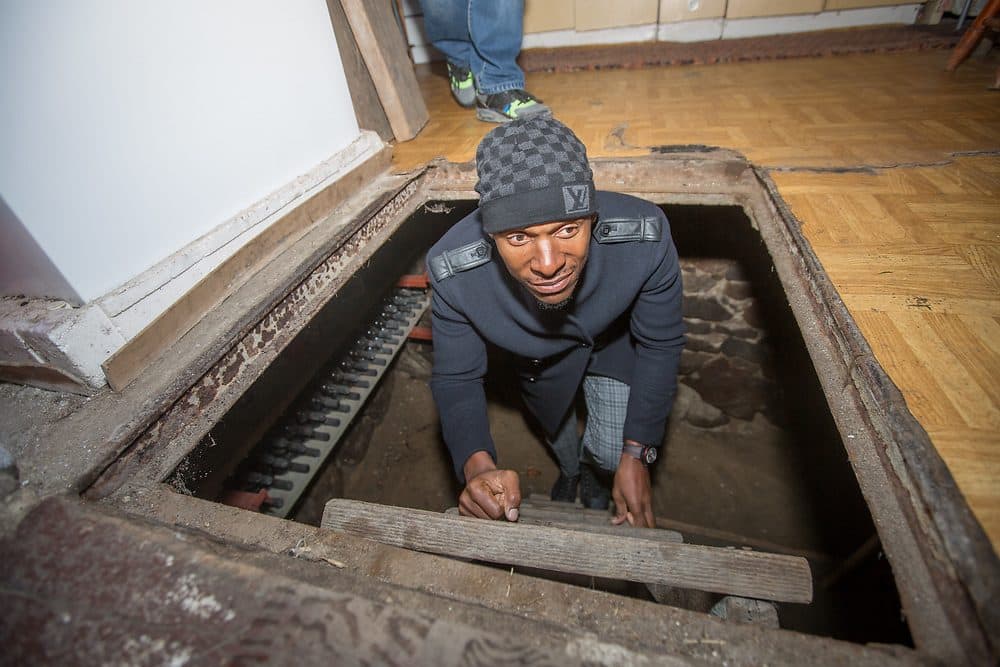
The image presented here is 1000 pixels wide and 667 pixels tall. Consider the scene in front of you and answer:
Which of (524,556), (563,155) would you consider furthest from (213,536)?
(563,155)

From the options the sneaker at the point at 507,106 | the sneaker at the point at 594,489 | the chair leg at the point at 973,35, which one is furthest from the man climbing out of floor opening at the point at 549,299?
the chair leg at the point at 973,35

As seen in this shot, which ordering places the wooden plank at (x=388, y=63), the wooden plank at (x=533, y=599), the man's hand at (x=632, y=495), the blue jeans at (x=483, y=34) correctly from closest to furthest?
the wooden plank at (x=533, y=599)
the man's hand at (x=632, y=495)
the wooden plank at (x=388, y=63)
the blue jeans at (x=483, y=34)

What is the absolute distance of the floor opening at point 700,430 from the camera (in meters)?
2.38

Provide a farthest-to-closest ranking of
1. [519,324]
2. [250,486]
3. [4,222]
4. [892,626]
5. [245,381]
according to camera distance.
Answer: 1. [250,486]
2. [892,626]
3. [519,324]
4. [245,381]
5. [4,222]

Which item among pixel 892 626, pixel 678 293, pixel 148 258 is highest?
pixel 148 258

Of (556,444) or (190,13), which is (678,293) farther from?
(190,13)

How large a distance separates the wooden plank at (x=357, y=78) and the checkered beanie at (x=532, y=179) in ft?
6.02

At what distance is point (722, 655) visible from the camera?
0.72 m

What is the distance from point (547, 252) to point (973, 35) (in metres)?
4.35

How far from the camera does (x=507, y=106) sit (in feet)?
11.0

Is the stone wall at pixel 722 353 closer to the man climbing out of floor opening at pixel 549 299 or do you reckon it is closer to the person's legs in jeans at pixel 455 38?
the man climbing out of floor opening at pixel 549 299


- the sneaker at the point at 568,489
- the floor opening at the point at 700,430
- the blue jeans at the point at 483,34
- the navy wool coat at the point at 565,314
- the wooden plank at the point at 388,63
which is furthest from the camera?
the blue jeans at the point at 483,34

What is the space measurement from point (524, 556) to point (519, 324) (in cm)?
89

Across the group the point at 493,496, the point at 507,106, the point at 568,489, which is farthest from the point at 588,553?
the point at 507,106
